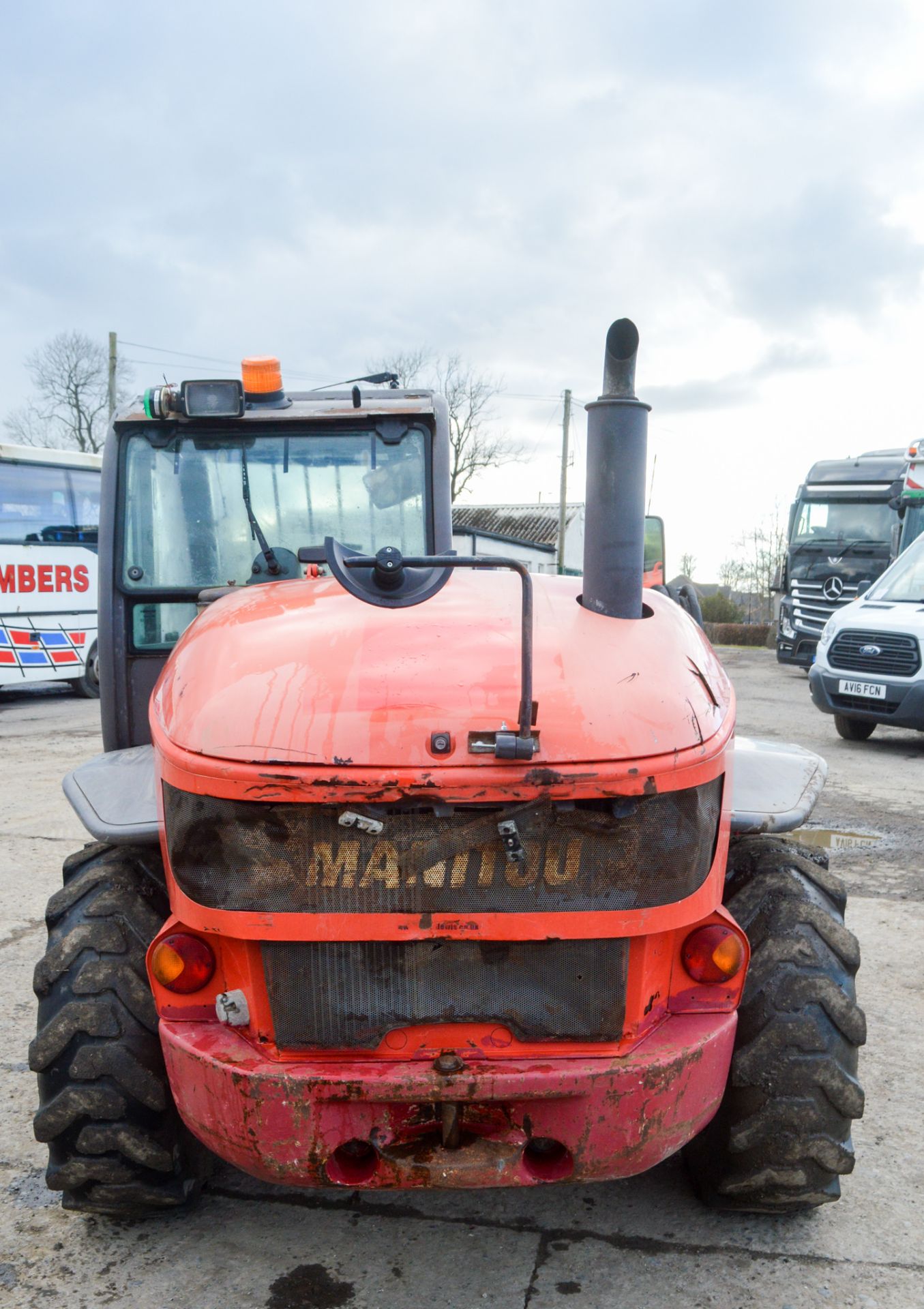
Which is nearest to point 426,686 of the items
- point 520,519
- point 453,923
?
point 453,923

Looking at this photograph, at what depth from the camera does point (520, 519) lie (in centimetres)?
5709

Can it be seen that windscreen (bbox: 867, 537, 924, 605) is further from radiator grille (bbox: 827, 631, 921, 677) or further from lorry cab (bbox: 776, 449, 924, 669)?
lorry cab (bbox: 776, 449, 924, 669)

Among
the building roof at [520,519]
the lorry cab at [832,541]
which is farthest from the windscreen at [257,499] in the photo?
the building roof at [520,519]

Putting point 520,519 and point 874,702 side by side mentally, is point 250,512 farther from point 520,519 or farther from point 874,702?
point 520,519

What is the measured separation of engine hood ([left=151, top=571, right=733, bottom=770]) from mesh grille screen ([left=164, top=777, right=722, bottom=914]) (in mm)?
123

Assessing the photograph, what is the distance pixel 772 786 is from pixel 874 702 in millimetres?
7614

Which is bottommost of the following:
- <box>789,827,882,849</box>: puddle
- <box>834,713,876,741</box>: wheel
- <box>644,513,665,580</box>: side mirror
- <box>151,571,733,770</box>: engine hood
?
<box>834,713,876,741</box>: wheel

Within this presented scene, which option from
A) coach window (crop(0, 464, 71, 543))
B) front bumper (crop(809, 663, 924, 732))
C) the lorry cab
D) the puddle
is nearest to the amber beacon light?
the puddle

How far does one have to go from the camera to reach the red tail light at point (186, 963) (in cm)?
230

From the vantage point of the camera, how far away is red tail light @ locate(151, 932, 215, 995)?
2301mm

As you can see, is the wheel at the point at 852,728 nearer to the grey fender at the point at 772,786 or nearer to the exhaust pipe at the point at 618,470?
the grey fender at the point at 772,786

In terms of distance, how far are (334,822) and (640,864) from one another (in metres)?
0.61

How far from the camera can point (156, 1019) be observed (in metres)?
2.49

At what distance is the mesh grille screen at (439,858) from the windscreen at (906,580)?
9166 millimetres
